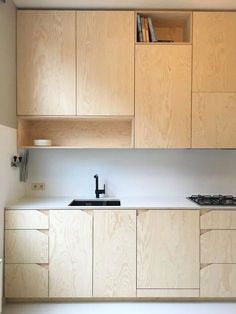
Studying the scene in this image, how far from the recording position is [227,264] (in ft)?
8.63

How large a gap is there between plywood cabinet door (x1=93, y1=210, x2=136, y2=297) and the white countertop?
0.31 ft

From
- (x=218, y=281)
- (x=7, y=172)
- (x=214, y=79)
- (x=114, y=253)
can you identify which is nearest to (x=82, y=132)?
(x=7, y=172)

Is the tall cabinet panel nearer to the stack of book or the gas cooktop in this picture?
the stack of book

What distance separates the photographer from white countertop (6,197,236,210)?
8.61 feet

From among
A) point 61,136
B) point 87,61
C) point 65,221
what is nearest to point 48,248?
point 65,221

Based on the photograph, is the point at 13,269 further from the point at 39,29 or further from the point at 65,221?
the point at 39,29

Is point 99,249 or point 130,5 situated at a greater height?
point 130,5

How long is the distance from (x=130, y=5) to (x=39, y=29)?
87 centimetres

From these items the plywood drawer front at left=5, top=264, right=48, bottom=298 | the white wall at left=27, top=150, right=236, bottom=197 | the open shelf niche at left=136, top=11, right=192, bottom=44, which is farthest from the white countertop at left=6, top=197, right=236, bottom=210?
the open shelf niche at left=136, top=11, right=192, bottom=44

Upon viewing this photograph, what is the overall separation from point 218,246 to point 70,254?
4.20ft

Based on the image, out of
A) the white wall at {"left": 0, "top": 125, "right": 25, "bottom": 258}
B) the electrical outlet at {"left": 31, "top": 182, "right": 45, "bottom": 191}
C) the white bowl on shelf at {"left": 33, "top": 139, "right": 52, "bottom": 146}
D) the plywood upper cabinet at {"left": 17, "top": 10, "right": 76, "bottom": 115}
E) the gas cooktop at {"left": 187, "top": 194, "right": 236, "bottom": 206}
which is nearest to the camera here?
the white wall at {"left": 0, "top": 125, "right": 25, "bottom": 258}

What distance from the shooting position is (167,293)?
2.63 metres

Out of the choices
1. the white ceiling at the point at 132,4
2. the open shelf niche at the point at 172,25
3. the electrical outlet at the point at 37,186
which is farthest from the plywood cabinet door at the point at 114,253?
the white ceiling at the point at 132,4

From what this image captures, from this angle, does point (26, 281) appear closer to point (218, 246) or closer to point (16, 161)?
point (16, 161)
